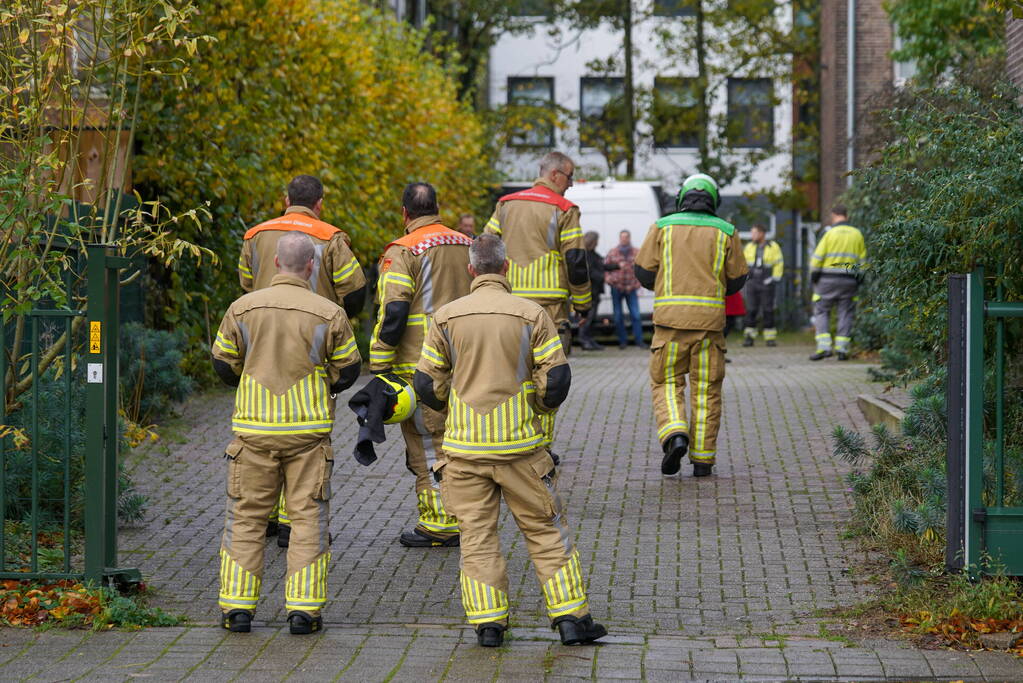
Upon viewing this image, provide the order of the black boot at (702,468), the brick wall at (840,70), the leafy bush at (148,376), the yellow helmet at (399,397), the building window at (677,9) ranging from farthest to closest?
the building window at (677,9)
the brick wall at (840,70)
the leafy bush at (148,376)
the black boot at (702,468)
the yellow helmet at (399,397)

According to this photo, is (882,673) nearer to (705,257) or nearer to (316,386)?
(316,386)

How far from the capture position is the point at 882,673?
18.0 ft

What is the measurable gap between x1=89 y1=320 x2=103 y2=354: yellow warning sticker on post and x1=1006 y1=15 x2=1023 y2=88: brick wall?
7802 millimetres

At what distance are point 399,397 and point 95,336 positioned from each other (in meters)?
1.33

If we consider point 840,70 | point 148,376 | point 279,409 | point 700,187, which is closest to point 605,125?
point 840,70

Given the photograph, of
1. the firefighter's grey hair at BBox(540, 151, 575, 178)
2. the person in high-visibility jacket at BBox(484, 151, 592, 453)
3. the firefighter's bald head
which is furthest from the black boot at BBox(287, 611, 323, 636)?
the firefighter's grey hair at BBox(540, 151, 575, 178)

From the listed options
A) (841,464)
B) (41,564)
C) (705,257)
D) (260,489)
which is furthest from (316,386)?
(841,464)

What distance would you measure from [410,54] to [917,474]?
14683 mm

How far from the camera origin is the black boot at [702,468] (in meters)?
9.57

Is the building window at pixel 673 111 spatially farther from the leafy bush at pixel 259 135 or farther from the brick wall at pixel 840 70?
the leafy bush at pixel 259 135

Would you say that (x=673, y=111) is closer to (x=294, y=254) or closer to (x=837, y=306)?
(x=837, y=306)

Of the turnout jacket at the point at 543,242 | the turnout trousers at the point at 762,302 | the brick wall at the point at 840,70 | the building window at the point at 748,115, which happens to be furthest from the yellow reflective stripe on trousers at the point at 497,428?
the building window at the point at 748,115

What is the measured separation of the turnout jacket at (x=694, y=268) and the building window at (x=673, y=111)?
23708 millimetres

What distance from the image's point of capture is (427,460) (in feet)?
25.5
